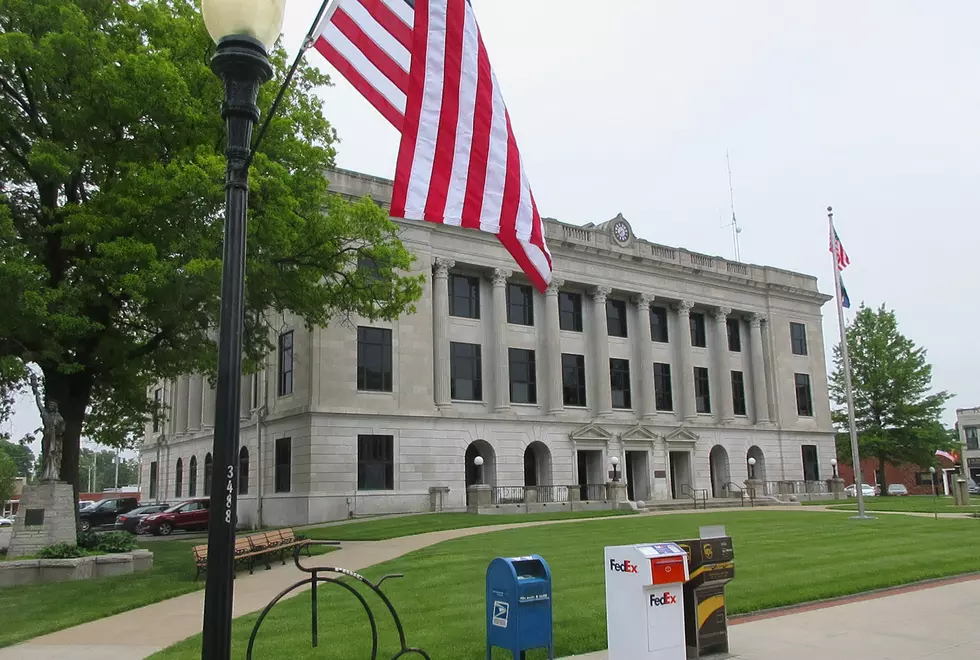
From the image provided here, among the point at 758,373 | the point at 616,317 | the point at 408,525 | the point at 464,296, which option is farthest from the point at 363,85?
the point at 758,373

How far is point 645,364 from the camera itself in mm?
48406

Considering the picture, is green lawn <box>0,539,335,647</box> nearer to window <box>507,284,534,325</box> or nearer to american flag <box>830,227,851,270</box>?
american flag <box>830,227,851,270</box>

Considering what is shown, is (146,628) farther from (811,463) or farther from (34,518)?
(811,463)

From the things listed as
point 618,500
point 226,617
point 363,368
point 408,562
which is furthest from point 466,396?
point 226,617

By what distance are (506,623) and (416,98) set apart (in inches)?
205

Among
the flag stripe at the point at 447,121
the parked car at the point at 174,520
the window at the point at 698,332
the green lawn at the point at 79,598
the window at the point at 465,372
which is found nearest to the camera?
the flag stripe at the point at 447,121

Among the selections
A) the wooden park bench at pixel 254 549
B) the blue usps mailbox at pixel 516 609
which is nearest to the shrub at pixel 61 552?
the wooden park bench at pixel 254 549

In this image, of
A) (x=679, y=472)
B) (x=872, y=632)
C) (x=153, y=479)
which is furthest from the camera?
(x=153, y=479)

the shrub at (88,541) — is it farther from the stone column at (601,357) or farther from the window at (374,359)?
the stone column at (601,357)

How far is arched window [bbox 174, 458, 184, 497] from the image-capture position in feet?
171

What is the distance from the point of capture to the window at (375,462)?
121ft

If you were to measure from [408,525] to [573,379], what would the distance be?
64.4 ft

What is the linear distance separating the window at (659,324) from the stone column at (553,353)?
8724mm

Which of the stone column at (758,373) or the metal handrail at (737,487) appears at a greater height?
the stone column at (758,373)
